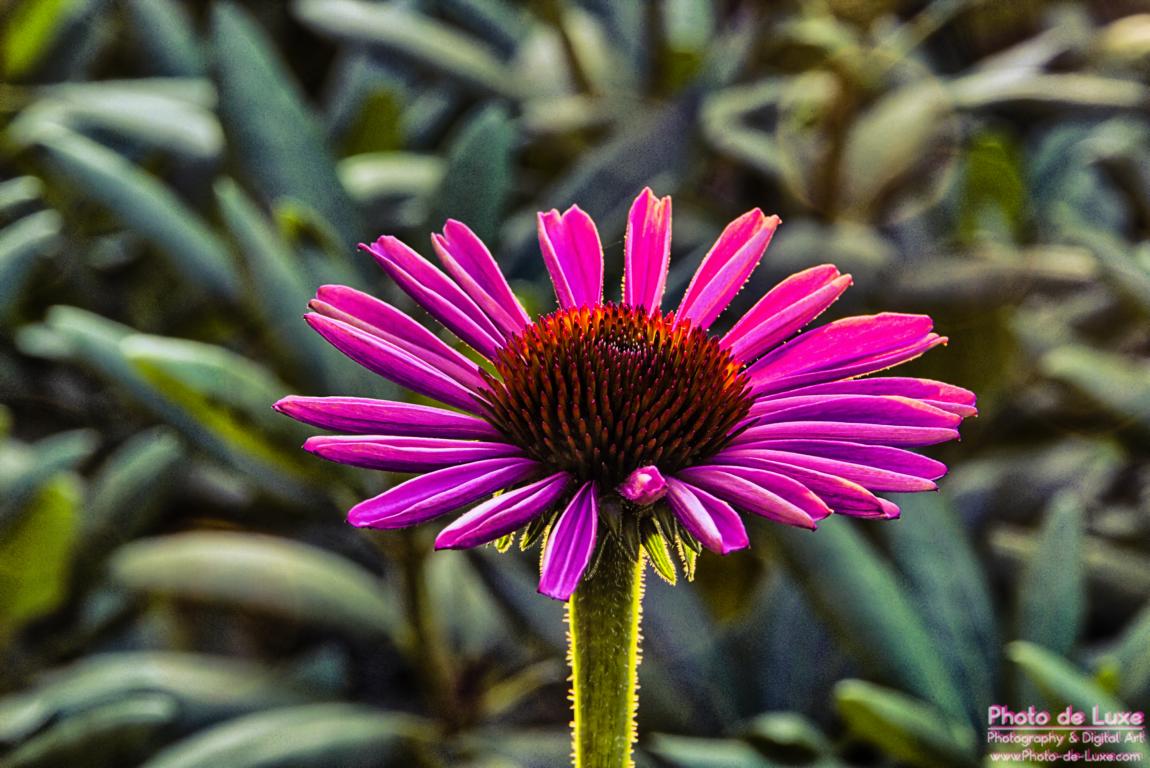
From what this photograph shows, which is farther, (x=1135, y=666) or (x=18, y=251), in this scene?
(x=18, y=251)

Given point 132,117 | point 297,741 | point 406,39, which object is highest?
point 406,39

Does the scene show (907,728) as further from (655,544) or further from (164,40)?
(164,40)

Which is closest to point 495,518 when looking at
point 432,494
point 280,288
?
point 432,494

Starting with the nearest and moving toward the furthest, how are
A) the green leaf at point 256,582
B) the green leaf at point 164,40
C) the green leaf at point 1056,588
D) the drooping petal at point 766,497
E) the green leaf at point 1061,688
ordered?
the drooping petal at point 766,497, the green leaf at point 1061,688, the green leaf at point 1056,588, the green leaf at point 256,582, the green leaf at point 164,40

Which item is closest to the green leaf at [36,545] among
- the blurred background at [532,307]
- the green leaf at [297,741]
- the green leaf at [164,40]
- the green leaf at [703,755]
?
the blurred background at [532,307]

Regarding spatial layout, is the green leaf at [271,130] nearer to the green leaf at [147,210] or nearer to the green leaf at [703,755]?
the green leaf at [147,210]
